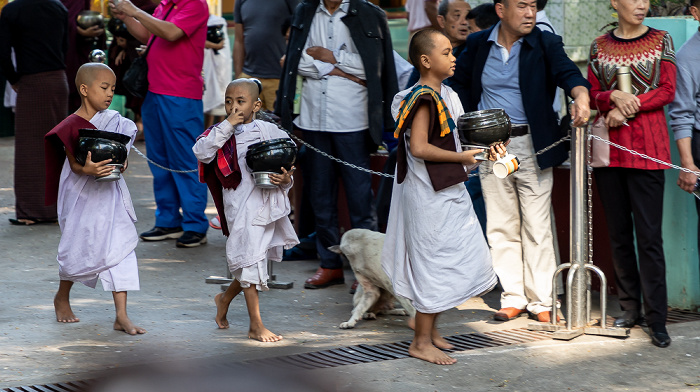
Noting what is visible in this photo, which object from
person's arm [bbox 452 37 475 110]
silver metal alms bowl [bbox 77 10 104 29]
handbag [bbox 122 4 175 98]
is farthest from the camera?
silver metal alms bowl [bbox 77 10 104 29]

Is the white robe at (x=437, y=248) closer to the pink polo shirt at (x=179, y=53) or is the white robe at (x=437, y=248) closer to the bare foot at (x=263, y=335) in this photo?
the bare foot at (x=263, y=335)

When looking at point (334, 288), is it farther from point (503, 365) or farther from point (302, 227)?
point (503, 365)

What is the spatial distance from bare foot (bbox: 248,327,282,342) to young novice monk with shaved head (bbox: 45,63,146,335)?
2.11 ft

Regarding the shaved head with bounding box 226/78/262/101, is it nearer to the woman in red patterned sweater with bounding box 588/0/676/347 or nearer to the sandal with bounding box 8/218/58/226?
the woman in red patterned sweater with bounding box 588/0/676/347

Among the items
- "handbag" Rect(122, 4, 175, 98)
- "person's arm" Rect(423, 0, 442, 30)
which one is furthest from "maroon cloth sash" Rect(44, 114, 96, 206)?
"person's arm" Rect(423, 0, 442, 30)

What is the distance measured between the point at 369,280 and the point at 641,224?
1.64 meters

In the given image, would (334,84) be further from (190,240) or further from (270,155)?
(190,240)

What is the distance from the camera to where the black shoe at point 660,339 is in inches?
213

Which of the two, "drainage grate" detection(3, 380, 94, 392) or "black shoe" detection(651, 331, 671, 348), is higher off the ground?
"black shoe" detection(651, 331, 671, 348)

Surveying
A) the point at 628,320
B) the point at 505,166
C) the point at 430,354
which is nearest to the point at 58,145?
the point at 430,354

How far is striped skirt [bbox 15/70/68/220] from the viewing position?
876 centimetres

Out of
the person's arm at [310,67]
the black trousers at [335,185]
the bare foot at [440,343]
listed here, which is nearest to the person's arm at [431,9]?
the person's arm at [310,67]

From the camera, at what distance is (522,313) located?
6262mm

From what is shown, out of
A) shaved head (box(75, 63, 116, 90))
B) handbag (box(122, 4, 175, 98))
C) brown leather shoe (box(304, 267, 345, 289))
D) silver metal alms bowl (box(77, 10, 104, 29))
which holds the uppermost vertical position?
silver metal alms bowl (box(77, 10, 104, 29))
